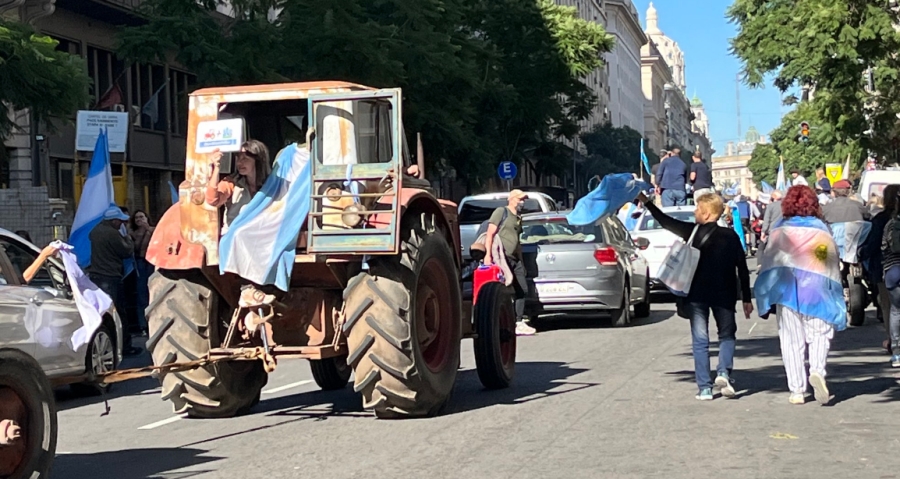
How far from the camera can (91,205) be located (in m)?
13.3

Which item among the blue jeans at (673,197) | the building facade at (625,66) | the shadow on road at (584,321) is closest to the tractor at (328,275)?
the shadow on road at (584,321)

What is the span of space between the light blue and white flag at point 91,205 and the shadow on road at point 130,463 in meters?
3.80

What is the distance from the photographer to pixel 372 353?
380 inches

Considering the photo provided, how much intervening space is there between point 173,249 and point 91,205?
12.2 feet

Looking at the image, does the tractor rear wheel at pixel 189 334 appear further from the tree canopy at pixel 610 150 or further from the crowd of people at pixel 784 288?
the tree canopy at pixel 610 150

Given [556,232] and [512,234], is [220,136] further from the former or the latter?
[556,232]

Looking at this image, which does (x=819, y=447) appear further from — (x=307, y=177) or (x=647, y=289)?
(x=647, y=289)

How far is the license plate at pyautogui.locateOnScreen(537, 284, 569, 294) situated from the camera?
1839 centimetres

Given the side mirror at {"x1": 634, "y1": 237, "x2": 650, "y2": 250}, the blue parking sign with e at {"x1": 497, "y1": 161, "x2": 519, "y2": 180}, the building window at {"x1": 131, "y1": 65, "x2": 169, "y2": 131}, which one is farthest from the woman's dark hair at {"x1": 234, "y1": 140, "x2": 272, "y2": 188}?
the blue parking sign with e at {"x1": 497, "y1": 161, "x2": 519, "y2": 180}

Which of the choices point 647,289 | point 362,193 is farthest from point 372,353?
point 647,289

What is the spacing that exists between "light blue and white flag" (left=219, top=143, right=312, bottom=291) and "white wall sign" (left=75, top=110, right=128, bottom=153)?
427 inches

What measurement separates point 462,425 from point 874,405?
329cm

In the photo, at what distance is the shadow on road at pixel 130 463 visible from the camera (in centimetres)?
844

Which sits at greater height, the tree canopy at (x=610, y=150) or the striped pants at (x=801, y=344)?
the tree canopy at (x=610, y=150)
